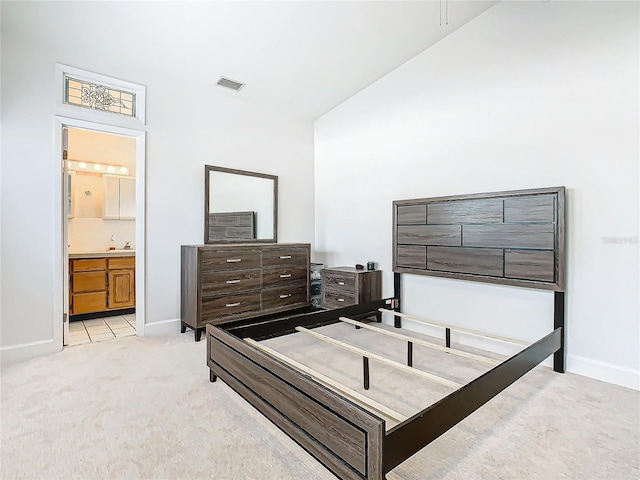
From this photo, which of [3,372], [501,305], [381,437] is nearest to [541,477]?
[381,437]

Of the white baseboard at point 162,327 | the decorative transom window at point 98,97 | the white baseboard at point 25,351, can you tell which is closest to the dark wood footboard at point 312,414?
the white baseboard at point 162,327

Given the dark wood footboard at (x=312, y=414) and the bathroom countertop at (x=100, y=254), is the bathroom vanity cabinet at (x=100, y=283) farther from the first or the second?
the dark wood footboard at (x=312, y=414)

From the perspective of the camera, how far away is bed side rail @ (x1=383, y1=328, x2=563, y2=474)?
3.94ft

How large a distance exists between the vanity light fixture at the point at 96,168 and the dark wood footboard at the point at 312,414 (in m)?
3.91

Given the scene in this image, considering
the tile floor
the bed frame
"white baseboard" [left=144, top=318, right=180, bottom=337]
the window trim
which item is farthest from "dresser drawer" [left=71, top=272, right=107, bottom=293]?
the bed frame

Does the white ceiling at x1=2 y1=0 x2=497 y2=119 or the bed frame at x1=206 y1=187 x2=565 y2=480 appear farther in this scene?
the white ceiling at x1=2 y1=0 x2=497 y2=119

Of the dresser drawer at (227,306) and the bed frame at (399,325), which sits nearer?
the bed frame at (399,325)

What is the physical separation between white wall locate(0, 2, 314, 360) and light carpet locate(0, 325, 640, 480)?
2.70 ft

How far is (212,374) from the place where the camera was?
2.35 meters

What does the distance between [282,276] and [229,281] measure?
67cm

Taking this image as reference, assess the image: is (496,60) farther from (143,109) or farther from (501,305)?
(143,109)

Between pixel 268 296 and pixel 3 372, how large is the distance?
2.27 meters

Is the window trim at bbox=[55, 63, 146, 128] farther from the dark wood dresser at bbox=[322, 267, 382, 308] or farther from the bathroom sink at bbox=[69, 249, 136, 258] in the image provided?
the dark wood dresser at bbox=[322, 267, 382, 308]

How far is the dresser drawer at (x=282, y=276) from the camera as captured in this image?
12.5 feet
